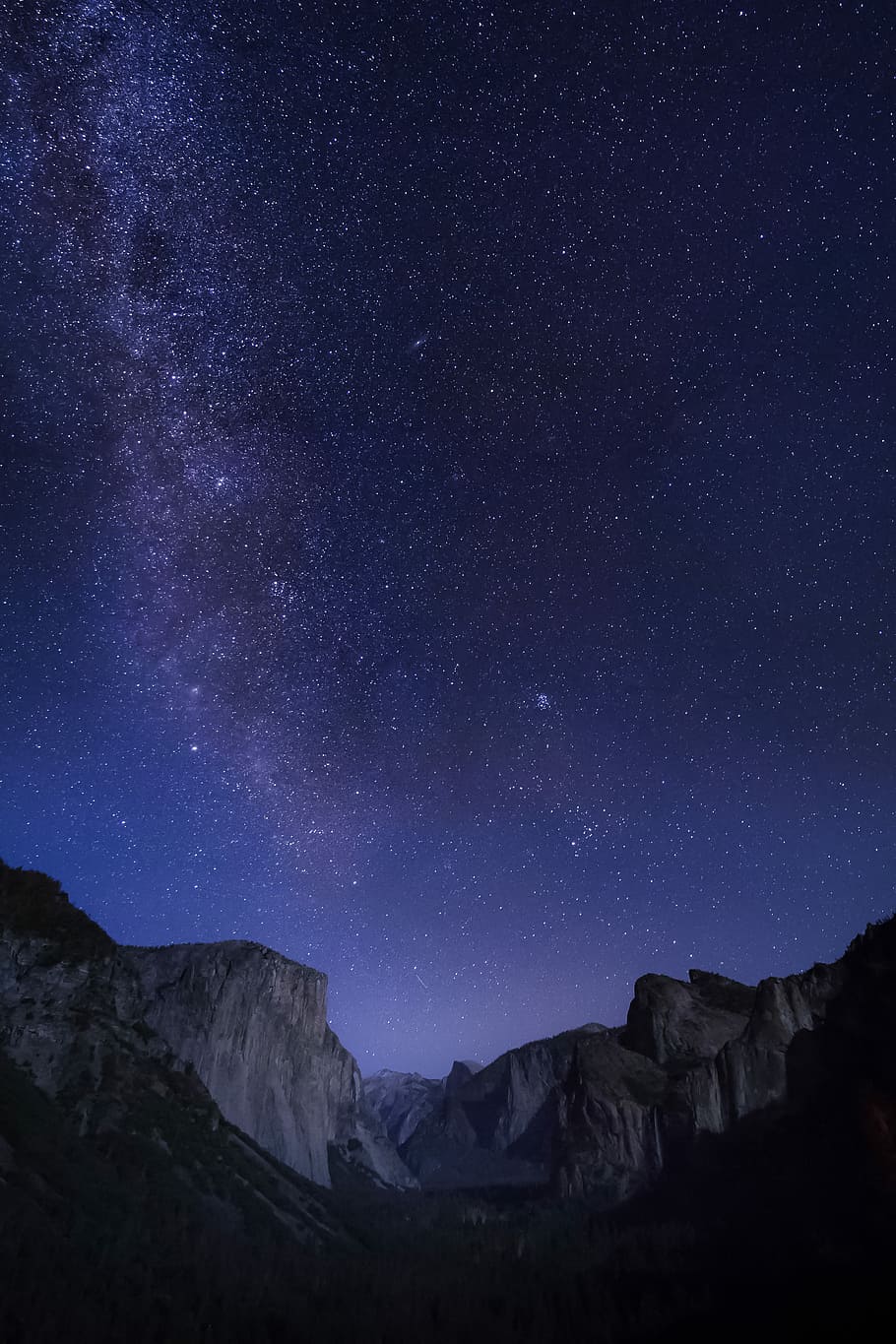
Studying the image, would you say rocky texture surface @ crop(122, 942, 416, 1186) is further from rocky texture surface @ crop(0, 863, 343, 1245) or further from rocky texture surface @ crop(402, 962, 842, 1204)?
rocky texture surface @ crop(402, 962, 842, 1204)

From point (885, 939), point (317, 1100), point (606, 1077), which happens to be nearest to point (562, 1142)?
point (606, 1077)

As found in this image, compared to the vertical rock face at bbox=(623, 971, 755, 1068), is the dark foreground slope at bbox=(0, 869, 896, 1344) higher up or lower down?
lower down

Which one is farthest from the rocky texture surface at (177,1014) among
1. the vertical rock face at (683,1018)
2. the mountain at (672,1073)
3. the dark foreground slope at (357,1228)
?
the vertical rock face at (683,1018)

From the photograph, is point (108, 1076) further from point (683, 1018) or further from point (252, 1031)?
point (683, 1018)

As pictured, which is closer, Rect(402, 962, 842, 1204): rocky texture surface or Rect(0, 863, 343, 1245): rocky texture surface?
Rect(0, 863, 343, 1245): rocky texture surface

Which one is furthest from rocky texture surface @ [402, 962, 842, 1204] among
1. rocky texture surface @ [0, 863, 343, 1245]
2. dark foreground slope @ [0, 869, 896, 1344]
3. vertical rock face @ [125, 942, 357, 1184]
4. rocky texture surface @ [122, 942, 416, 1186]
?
rocky texture surface @ [122, 942, 416, 1186]

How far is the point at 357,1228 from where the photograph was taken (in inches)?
4186

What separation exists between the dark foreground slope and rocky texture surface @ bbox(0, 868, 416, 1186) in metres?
0.48

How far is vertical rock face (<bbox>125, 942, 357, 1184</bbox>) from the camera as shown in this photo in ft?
360

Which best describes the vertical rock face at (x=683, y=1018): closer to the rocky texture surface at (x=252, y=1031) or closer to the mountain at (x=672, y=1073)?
the mountain at (x=672, y=1073)

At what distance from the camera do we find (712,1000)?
425ft

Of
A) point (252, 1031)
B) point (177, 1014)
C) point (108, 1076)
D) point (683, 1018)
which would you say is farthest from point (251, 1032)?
point (683, 1018)

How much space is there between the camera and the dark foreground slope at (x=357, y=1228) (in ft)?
171

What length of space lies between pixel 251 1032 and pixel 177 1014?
→ 46.5 feet
